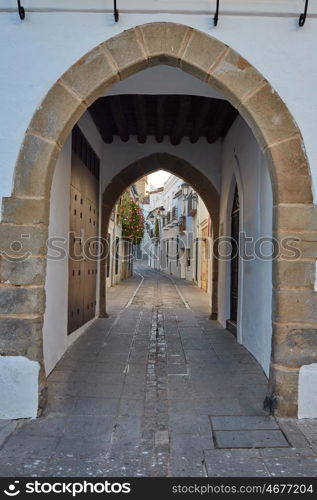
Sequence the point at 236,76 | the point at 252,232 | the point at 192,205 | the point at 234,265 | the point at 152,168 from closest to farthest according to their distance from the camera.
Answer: the point at 236,76
the point at 252,232
the point at 234,265
the point at 152,168
the point at 192,205

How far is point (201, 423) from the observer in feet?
9.56

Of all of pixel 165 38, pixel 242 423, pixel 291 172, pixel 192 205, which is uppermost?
pixel 192 205

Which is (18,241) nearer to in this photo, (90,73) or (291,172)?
(90,73)

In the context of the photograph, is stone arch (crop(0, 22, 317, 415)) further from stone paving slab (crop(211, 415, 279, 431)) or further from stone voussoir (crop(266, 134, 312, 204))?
stone paving slab (crop(211, 415, 279, 431))

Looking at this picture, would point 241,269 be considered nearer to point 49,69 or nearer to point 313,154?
point 313,154

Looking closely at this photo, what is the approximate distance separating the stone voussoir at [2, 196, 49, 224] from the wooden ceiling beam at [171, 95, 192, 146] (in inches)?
134

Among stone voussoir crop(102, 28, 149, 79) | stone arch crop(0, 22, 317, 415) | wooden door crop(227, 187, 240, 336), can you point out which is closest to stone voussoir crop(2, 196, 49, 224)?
stone arch crop(0, 22, 317, 415)

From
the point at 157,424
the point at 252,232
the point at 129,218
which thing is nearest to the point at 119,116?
the point at 252,232

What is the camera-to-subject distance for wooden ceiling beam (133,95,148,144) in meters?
5.77

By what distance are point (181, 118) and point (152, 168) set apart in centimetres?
187

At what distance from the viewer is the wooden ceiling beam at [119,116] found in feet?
19.1

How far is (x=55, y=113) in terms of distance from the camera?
9.97ft

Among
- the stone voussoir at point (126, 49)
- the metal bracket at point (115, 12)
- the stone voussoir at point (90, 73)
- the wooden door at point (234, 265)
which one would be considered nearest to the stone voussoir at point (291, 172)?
the stone voussoir at point (126, 49)
